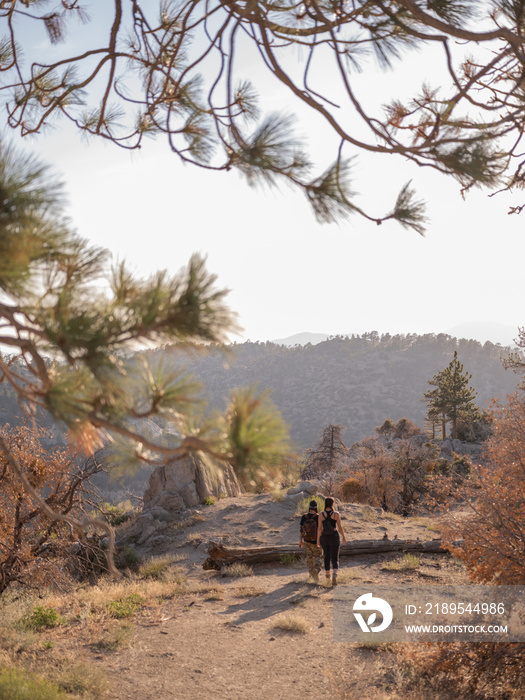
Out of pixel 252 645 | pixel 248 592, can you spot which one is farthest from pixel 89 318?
pixel 248 592

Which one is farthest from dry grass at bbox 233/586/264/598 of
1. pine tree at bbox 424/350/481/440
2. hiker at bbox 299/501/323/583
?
pine tree at bbox 424/350/481/440

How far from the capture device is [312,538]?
9195mm

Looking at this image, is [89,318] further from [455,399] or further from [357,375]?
[357,375]

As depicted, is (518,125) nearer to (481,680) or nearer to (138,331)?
(138,331)

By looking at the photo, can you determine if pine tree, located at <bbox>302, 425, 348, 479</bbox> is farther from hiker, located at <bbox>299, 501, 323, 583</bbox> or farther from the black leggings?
the black leggings

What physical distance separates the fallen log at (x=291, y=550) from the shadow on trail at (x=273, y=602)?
2.15 metres

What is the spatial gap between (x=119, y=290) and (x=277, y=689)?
17.1 feet

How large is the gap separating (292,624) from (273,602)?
1.52m

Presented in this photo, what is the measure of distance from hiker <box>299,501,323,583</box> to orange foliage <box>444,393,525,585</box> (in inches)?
147

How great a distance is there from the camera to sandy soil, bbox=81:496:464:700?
548 centimetres

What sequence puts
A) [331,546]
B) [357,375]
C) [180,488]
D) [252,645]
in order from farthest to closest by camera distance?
[357,375], [180,488], [331,546], [252,645]

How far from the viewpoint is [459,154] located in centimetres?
326

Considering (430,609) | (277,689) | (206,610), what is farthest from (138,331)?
(206,610)

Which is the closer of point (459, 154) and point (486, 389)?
point (459, 154)
